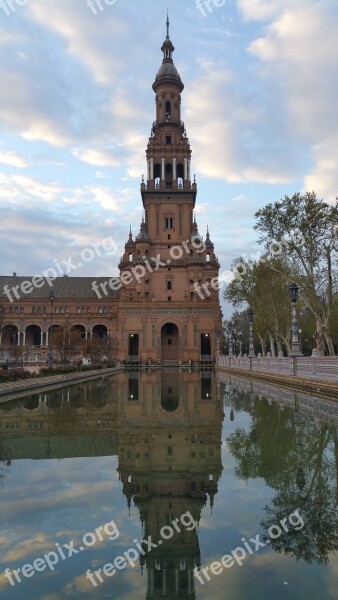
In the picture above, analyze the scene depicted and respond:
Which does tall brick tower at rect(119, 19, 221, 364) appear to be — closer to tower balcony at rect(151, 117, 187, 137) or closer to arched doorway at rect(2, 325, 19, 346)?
tower balcony at rect(151, 117, 187, 137)

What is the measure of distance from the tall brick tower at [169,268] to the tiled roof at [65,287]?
675 inches

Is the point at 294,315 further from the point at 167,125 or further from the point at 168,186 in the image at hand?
the point at 167,125

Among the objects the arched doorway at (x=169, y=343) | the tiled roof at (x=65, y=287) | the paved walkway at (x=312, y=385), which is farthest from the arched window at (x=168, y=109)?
the paved walkway at (x=312, y=385)

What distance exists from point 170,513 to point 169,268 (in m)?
66.2

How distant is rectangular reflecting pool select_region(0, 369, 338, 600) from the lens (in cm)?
447

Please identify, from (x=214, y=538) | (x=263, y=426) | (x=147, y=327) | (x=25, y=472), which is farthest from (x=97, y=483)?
(x=147, y=327)

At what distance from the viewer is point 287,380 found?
2638 cm

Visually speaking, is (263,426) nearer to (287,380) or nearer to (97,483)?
(97,483)

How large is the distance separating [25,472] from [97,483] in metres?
1.69

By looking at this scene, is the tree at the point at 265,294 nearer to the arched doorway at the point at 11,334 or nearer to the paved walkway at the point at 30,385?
the paved walkway at the point at 30,385

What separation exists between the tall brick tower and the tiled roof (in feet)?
56.2

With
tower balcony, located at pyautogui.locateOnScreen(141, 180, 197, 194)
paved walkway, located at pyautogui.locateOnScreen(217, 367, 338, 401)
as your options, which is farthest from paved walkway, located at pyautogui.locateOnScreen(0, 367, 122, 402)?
tower balcony, located at pyautogui.locateOnScreen(141, 180, 197, 194)

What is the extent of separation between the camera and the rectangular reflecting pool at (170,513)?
4.47 m

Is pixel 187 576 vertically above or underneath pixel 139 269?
underneath
